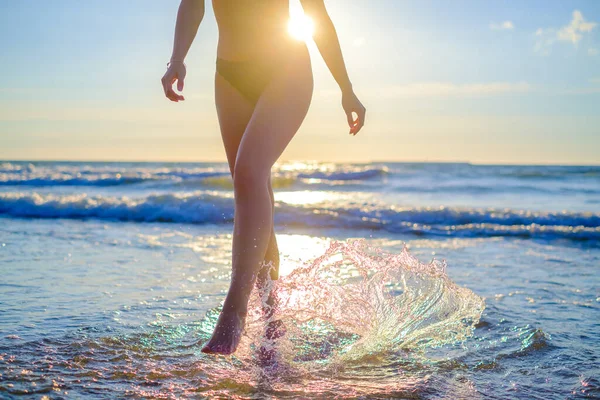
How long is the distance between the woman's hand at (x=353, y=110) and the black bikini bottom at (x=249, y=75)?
390 millimetres

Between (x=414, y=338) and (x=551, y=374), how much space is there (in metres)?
0.69

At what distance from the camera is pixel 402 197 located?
18.4m

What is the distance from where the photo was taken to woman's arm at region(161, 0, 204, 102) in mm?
2445

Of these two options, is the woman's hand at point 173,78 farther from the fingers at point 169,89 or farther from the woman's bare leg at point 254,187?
the woman's bare leg at point 254,187

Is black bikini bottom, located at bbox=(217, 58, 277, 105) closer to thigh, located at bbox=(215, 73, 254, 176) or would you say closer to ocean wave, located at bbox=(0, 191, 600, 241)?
thigh, located at bbox=(215, 73, 254, 176)

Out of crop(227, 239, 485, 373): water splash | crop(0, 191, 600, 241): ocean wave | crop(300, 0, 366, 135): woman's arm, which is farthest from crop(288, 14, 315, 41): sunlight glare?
crop(0, 191, 600, 241): ocean wave

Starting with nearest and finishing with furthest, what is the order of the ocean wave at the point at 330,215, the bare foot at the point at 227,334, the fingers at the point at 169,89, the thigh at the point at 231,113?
1. the bare foot at the point at 227,334
2. the fingers at the point at 169,89
3. the thigh at the point at 231,113
4. the ocean wave at the point at 330,215

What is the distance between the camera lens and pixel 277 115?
8.06 feet

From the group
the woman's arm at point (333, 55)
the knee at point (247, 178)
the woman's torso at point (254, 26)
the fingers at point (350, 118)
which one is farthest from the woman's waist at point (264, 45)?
the knee at point (247, 178)

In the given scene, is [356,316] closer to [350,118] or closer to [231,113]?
[350,118]

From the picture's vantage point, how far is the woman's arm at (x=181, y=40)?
2445mm

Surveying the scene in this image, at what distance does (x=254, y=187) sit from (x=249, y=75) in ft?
1.70

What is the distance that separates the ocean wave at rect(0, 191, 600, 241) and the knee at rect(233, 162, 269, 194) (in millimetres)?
7164

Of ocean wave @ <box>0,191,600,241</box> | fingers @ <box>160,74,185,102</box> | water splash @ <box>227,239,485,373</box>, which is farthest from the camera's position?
ocean wave @ <box>0,191,600,241</box>
